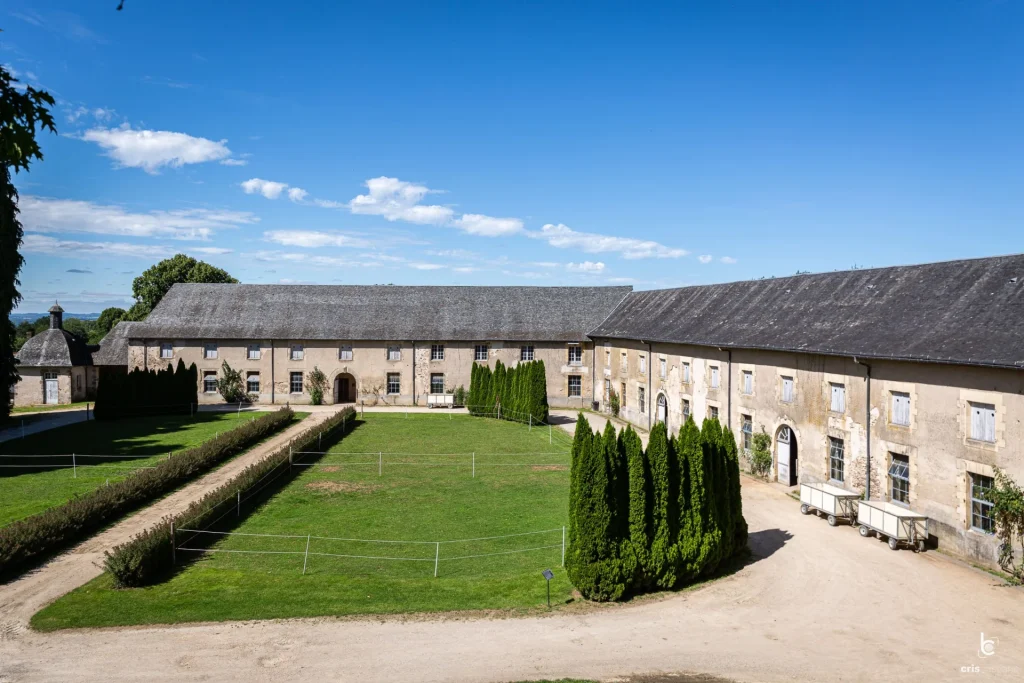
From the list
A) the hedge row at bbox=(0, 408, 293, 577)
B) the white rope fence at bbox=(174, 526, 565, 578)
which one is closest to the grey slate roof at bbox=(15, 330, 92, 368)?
the hedge row at bbox=(0, 408, 293, 577)

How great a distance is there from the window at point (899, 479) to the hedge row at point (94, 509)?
77.9 ft

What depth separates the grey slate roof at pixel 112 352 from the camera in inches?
1999

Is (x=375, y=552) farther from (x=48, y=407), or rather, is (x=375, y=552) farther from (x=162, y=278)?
(x=162, y=278)

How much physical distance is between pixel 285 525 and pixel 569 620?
32.6 ft

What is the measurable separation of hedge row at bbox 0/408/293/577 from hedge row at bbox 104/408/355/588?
1736 mm

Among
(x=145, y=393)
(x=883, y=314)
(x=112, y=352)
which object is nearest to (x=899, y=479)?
(x=883, y=314)

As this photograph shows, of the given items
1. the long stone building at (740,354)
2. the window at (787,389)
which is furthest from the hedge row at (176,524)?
the window at (787,389)

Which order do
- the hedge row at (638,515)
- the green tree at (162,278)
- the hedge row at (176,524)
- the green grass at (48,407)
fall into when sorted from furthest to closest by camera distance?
the green tree at (162,278) → the green grass at (48,407) → the hedge row at (176,524) → the hedge row at (638,515)

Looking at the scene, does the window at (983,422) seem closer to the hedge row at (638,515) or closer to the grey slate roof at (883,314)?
the grey slate roof at (883,314)

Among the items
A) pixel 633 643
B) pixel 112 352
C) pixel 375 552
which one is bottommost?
pixel 633 643

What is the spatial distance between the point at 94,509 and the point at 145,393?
940 inches

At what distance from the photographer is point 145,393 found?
133ft

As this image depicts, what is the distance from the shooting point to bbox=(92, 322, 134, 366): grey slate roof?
50781 mm

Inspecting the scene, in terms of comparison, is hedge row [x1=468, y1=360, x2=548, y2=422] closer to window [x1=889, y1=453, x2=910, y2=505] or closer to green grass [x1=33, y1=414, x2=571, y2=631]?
green grass [x1=33, y1=414, x2=571, y2=631]
